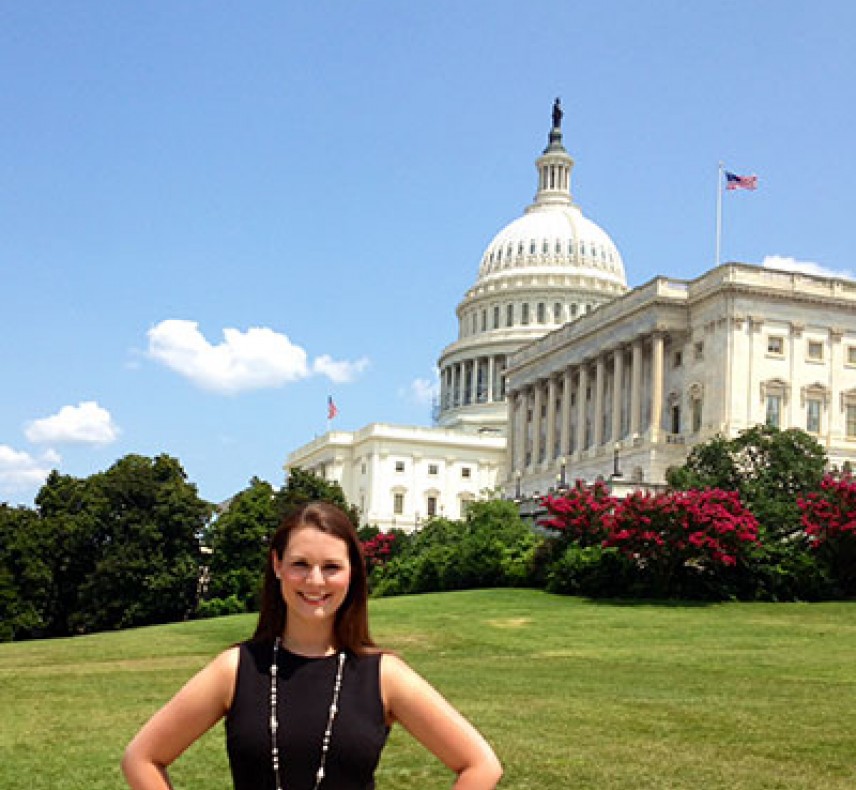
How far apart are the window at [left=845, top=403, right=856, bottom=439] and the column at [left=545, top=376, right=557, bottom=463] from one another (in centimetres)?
2703

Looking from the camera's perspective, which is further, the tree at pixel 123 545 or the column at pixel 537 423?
the column at pixel 537 423

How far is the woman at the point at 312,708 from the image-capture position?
17.3 ft

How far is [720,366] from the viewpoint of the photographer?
88438 mm

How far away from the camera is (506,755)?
1805cm

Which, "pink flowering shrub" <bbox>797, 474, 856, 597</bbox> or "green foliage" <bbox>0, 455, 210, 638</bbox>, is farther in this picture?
"green foliage" <bbox>0, 455, 210, 638</bbox>

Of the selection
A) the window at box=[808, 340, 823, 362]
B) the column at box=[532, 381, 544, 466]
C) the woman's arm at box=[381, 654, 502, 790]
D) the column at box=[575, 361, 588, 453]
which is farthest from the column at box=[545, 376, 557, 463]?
the woman's arm at box=[381, 654, 502, 790]

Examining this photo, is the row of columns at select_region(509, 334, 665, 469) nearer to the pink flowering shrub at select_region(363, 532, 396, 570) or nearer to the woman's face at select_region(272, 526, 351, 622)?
the pink flowering shrub at select_region(363, 532, 396, 570)

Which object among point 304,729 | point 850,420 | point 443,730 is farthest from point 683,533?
point 304,729

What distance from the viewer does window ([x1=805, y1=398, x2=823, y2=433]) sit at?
89.6 m

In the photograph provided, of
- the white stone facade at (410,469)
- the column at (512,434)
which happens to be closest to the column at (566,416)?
the column at (512,434)

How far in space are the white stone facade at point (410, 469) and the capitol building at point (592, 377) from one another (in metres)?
0.15

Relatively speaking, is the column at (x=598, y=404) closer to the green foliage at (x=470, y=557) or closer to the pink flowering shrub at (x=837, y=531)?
the green foliage at (x=470, y=557)

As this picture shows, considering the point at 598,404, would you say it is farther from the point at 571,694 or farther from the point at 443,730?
the point at 443,730

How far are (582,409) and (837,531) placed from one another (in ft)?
168
